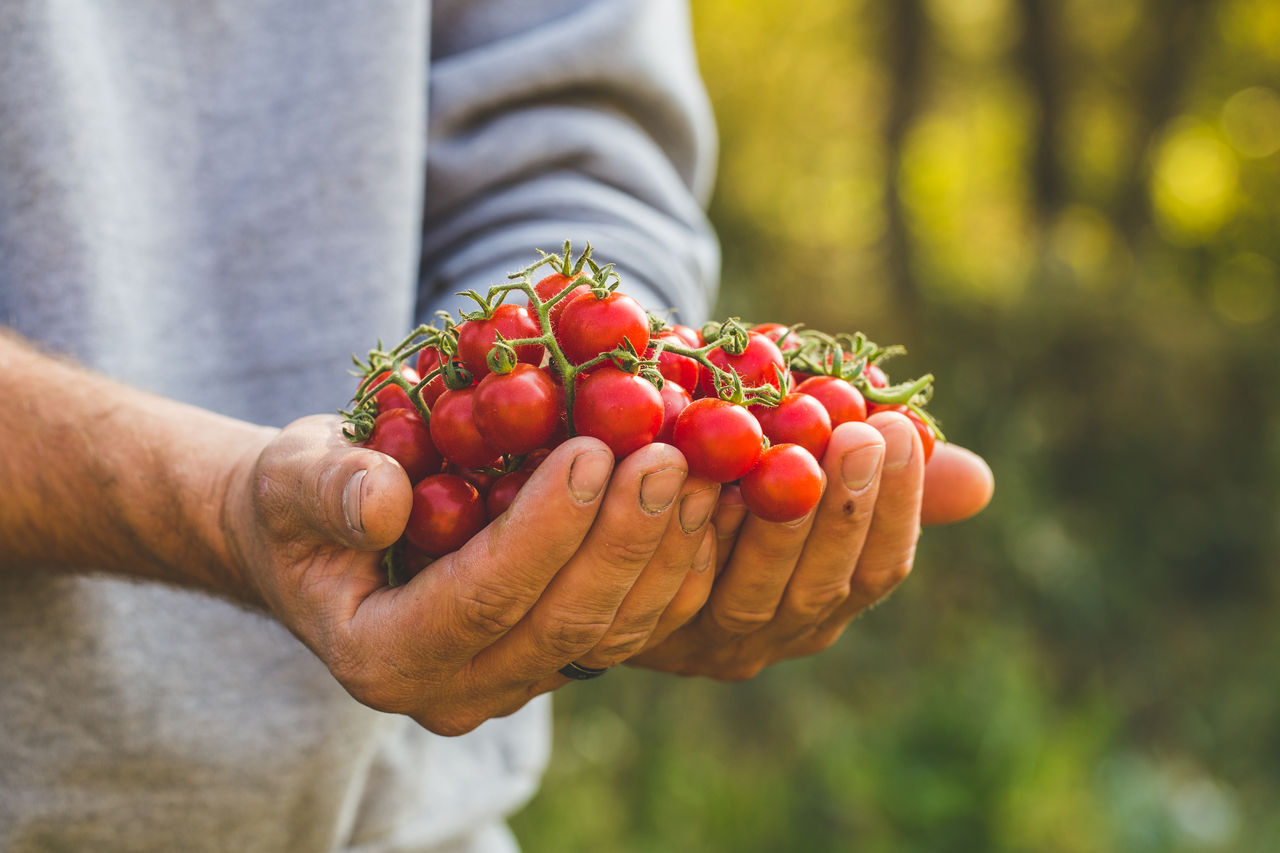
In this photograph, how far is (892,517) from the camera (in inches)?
58.2

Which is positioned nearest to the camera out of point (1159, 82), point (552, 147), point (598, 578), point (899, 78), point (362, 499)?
point (362, 499)

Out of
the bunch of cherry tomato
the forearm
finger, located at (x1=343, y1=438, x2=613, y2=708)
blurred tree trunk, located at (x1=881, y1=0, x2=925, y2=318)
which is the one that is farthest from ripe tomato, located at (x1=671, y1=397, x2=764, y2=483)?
blurred tree trunk, located at (x1=881, y1=0, x2=925, y2=318)

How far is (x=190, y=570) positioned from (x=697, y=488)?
2.62 ft

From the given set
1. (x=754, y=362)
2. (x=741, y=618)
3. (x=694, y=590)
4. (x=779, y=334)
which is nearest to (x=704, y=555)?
(x=694, y=590)

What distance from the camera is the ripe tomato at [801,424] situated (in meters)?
1.38

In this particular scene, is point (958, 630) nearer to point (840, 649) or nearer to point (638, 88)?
point (840, 649)

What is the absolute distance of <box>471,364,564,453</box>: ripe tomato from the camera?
121 centimetres

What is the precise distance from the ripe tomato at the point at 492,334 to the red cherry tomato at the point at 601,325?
50mm

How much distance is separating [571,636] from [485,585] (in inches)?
6.2

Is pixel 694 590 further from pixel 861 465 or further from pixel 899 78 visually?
pixel 899 78

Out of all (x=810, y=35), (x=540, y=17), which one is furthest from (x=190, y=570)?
(x=810, y=35)

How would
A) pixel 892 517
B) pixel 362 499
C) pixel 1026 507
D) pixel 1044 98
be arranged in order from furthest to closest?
1. pixel 1044 98
2. pixel 1026 507
3. pixel 892 517
4. pixel 362 499

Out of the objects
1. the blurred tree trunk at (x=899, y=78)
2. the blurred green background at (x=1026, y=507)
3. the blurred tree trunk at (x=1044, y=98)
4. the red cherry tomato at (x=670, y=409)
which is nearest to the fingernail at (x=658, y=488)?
the red cherry tomato at (x=670, y=409)

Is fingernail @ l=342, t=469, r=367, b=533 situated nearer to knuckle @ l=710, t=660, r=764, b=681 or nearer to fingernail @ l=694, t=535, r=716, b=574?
fingernail @ l=694, t=535, r=716, b=574
